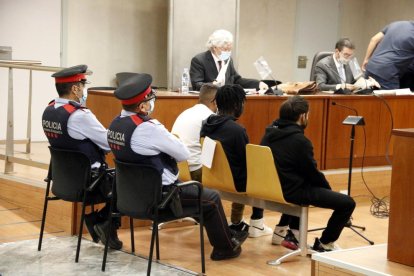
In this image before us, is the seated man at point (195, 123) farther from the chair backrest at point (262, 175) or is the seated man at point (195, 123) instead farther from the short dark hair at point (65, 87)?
the short dark hair at point (65, 87)

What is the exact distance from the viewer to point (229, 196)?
5.30m

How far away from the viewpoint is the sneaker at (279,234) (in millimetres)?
5297

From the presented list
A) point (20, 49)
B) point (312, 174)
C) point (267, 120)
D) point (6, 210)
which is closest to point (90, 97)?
point (6, 210)

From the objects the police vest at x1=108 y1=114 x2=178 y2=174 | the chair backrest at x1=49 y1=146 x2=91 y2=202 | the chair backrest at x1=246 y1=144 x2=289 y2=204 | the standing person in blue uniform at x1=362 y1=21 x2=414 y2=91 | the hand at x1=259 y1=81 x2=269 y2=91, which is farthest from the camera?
the standing person in blue uniform at x1=362 y1=21 x2=414 y2=91

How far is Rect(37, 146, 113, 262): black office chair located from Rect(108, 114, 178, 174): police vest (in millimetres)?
345

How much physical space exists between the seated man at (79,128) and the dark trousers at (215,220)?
0.66 metres

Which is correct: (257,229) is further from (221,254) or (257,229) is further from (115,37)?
(115,37)

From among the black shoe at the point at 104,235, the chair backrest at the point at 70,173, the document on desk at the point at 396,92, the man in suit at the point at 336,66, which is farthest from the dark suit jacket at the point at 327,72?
the chair backrest at the point at 70,173

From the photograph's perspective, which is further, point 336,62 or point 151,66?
point 151,66

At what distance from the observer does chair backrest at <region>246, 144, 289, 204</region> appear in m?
4.80

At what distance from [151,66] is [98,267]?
508cm

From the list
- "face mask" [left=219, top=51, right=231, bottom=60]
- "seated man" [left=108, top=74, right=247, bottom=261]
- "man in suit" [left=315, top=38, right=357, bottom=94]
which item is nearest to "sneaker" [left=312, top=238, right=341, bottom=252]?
"seated man" [left=108, top=74, right=247, bottom=261]

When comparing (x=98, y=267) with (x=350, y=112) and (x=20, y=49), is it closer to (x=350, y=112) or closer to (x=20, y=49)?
(x=350, y=112)

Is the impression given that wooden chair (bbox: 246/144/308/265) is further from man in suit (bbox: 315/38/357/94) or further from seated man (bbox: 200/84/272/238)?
man in suit (bbox: 315/38/357/94)
